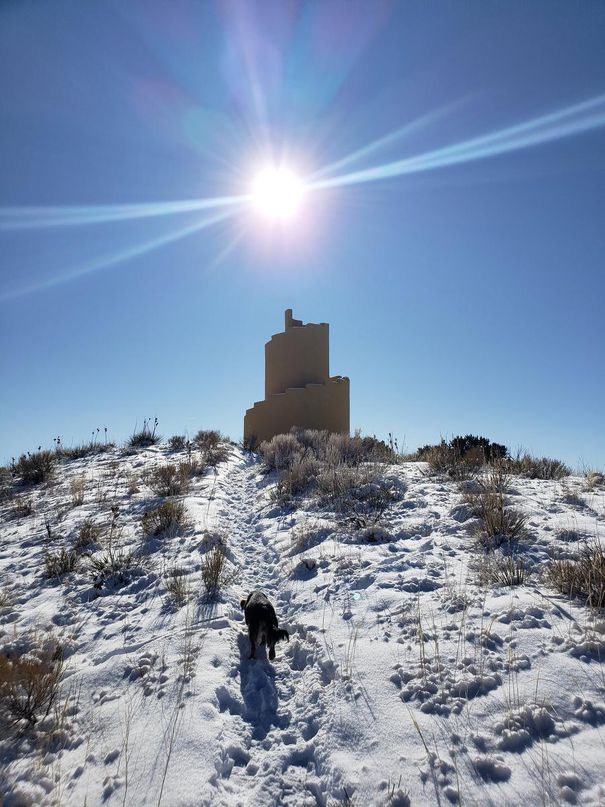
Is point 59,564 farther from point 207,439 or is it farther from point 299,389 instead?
point 299,389

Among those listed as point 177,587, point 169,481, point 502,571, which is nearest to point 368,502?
point 502,571

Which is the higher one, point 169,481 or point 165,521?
point 169,481

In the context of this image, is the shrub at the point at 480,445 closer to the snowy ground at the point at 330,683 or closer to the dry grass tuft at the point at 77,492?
the snowy ground at the point at 330,683

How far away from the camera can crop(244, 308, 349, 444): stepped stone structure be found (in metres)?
15.8

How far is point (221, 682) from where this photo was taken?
9.70 feet

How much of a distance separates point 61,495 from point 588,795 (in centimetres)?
861

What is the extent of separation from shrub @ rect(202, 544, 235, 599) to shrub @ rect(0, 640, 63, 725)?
1.39 meters

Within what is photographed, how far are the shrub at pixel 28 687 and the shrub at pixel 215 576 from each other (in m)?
1.39

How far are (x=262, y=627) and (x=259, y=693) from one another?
1.54 feet

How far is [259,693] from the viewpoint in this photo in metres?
2.98

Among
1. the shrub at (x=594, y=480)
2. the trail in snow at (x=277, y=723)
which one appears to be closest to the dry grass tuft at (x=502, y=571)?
the trail in snow at (x=277, y=723)

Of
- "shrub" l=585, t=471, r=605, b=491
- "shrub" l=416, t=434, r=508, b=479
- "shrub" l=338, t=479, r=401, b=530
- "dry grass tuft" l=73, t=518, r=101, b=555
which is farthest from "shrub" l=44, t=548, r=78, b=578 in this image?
"shrub" l=585, t=471, r=605, b=491

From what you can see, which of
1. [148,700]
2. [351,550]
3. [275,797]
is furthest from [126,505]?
[275,797]

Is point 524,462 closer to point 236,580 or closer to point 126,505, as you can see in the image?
point 236,580
